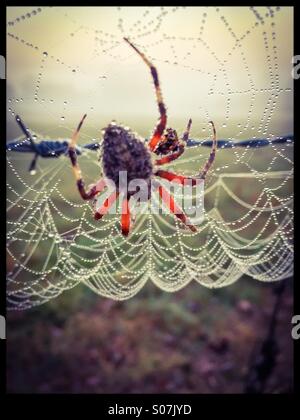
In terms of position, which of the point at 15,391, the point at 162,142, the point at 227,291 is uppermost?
the point at 162,142

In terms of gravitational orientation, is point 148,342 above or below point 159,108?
below

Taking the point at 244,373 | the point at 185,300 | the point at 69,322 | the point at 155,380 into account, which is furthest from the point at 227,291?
the point at 69,322

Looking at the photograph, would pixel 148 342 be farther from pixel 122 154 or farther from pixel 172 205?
pixel 122 154

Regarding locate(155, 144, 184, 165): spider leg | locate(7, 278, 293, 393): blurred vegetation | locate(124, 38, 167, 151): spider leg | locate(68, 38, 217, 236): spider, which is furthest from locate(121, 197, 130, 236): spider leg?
locate(7, 278, 293, 393): blurred vegetation

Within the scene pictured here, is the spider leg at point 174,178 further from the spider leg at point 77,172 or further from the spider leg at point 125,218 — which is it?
the spider leg at point 77,172

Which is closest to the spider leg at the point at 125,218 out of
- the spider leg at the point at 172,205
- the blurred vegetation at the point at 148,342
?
the spider leg at the point at 172,205

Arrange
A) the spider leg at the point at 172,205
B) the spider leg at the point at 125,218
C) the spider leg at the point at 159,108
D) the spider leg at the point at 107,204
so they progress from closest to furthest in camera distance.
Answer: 1. the spider leg at the point at 159,108
2. the spider leg at the point at 107,204
3. the spider leg at the point at 125,218
4. the spider leg at the point at 172,205

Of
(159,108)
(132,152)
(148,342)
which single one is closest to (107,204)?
(132,152)

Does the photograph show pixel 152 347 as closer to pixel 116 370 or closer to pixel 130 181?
pixel 116 370
